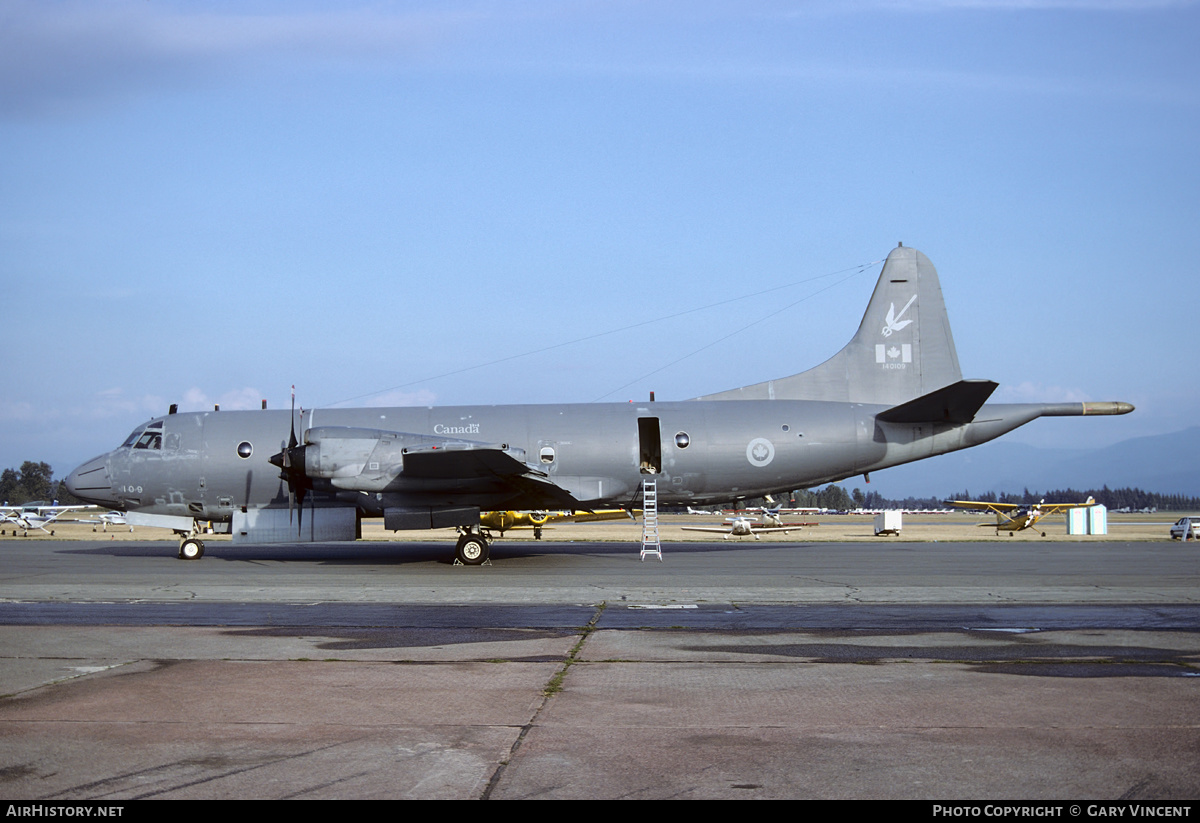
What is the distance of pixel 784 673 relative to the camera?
8922mm

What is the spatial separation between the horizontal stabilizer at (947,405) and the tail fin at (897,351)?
4.65 ft

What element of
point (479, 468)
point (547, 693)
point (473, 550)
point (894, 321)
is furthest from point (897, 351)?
point (547, 693)

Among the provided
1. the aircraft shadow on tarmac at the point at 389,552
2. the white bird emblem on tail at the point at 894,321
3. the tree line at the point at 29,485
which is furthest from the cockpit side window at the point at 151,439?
the tree line at the point at 29,485

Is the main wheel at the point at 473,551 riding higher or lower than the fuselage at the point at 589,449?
lower

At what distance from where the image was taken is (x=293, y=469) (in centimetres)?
2338

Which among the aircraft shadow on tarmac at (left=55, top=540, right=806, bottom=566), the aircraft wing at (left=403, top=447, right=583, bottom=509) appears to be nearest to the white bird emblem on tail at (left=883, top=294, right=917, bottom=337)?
the aircraft shadow on tarmac at (left=55, top=540, right=806, bottom=566)

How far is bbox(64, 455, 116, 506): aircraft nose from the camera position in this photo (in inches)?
997

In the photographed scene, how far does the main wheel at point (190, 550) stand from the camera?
1004 inches

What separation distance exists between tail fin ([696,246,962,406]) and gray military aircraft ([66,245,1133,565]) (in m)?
0.46

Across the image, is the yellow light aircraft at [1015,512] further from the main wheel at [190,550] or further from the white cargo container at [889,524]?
the main wheel at [190,550]

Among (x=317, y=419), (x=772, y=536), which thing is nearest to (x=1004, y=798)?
(x=317, y=419)

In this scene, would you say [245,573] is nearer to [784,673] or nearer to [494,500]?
[494,500]

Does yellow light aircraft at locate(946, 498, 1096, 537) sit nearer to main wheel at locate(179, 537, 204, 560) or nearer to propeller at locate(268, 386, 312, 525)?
propeller at locate(268, 386, 312, 525)

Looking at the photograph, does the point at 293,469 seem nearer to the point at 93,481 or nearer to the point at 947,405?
the point at 93,481
